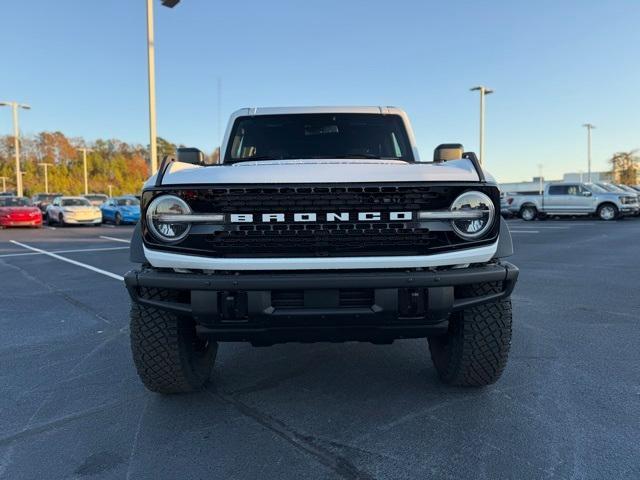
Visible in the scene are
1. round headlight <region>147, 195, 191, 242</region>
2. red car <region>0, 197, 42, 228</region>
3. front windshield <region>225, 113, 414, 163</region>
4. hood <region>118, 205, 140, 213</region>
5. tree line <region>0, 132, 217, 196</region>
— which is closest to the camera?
round headlight <region>147, 195, 191, 242</region>

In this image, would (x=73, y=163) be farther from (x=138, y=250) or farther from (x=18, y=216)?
(x=138, y=250)

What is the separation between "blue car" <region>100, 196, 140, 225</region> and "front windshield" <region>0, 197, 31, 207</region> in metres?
3.80

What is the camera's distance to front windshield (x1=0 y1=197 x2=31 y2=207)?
22.4 metres

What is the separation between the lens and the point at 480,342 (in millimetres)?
2873

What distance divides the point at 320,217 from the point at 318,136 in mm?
1951

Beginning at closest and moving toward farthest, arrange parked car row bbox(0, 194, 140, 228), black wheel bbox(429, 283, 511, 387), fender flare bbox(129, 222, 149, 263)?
fender flare bbox(129, 222, 149, 263) < black wheel bbox(429, 283, 511, 387) < parked car row bbox(0, 194, 140, 228)

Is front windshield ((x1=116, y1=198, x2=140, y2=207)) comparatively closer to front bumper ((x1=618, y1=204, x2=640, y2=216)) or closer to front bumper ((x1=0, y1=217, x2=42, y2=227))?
front bumper ((x1=0, y1=217, x2=42, y2=227))

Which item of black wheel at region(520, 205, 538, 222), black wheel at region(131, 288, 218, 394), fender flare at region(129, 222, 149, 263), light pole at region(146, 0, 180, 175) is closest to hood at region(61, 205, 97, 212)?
light pole at region(146, 0, 180, 175)

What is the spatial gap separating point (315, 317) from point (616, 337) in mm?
3262

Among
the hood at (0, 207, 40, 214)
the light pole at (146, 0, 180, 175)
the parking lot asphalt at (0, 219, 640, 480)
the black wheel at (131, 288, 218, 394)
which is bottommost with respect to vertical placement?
the parking lot asphalt at (0, 219, 640, 480)

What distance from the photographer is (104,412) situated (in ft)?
9.77

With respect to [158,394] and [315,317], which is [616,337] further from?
[158,394]

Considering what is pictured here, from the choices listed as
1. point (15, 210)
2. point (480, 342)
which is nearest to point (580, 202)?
point (480, 342)

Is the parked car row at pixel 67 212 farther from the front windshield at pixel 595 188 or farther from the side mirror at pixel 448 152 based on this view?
the front windshield at pixel 595 188
